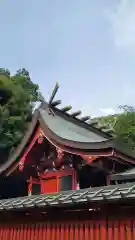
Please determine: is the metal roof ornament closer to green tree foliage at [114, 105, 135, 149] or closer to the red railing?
the red railing

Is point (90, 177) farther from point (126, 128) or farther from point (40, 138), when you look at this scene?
point (126, 128)

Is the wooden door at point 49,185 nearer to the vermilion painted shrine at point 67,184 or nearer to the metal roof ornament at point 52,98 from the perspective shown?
the vermilion painted shrine at point 67,184

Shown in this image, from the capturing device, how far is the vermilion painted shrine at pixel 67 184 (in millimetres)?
6770

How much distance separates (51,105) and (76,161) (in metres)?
3.29

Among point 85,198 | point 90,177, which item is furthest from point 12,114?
point 85,198

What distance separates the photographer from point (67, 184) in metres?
12.2

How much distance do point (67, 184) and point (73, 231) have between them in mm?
4784

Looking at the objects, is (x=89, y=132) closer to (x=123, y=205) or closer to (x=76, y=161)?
(x=76, y=161)

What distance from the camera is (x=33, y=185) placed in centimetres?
1345

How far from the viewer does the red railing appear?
656cm

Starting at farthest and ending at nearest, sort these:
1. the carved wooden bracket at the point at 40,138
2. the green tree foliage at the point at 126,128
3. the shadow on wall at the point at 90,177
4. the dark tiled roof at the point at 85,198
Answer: the green tree foliage at the point at 126,128, the carved wooden bracket at the point at 40,138, the shadow on wall at the point at 90,177, the dark tiled roof at the point at 85,198

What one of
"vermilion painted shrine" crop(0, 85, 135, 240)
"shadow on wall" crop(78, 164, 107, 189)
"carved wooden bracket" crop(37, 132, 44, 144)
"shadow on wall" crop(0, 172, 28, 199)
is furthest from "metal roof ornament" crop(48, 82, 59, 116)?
"shadow on wall" crop(78, 164, 107, 189)

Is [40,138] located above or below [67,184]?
above

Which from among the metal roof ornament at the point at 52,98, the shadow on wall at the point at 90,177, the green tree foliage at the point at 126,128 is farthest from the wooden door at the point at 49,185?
the green tree foliage at the point at 126,128
